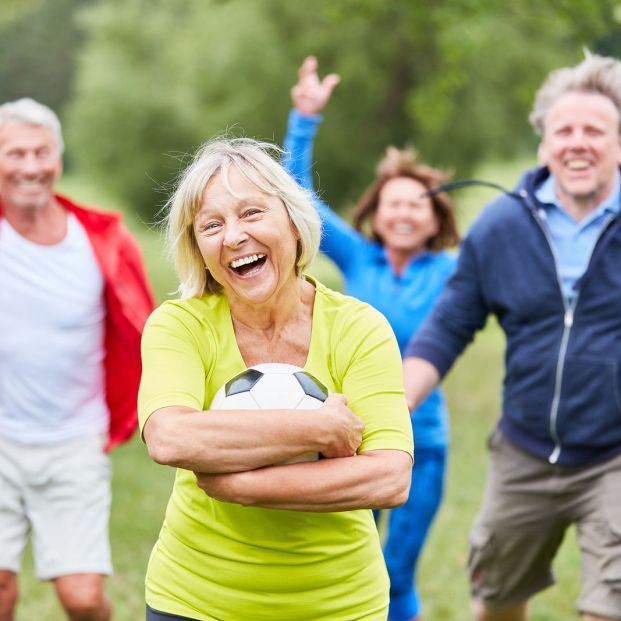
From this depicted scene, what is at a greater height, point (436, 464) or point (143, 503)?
point (436, 464)

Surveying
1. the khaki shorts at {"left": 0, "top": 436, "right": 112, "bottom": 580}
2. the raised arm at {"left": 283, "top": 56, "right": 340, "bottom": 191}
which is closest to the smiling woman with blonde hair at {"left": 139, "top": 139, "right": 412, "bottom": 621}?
the khaki shorts at {"left": 0, "top": 436, "right": 112, "bottom": 580}

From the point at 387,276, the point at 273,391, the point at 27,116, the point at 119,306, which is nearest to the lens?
the point at 273,391

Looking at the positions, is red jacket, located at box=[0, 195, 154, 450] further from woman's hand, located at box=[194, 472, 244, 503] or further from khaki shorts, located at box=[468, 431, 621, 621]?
woman's hand, located at box=[194, 472, 244, 503]

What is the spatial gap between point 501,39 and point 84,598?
47.6 feet

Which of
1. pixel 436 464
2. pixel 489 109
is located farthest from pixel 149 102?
pixel 436 464

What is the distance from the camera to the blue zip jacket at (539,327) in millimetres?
4797

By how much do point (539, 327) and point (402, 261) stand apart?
1.59 m

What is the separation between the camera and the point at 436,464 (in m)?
6.11

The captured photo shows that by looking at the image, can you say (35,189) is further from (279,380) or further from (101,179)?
(101,179)

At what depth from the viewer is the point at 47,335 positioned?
5.37 m

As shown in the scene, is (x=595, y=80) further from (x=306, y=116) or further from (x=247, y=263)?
(x=247, y=263)

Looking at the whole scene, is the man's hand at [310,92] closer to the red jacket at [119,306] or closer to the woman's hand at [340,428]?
the red jacket at [119,306]

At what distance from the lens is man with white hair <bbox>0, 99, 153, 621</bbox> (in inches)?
210

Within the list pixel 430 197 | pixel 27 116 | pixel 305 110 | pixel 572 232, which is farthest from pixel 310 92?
pixel 572 232
